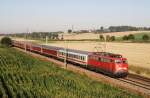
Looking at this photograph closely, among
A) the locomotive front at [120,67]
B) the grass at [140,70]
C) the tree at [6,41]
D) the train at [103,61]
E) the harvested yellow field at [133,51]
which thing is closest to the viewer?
the locomotive front at [120,67]

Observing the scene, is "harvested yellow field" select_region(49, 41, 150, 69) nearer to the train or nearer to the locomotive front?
the train

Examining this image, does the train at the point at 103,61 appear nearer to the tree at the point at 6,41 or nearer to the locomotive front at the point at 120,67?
the locomotive front at the point at 120,67

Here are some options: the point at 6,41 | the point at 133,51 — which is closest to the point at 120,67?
the point at 133,51

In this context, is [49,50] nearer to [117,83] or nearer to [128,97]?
[117,83]

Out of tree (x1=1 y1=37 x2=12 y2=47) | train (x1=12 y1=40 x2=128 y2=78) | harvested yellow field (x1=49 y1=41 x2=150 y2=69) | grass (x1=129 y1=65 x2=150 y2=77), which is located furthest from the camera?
tree (x1=1 y1=37 x2=12 y2=47)

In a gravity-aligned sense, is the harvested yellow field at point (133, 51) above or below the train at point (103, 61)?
below

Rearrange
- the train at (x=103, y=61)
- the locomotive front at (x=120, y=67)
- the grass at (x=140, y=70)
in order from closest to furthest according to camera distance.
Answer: the locomotive front at (x=120, y=67)
the train at (x=103, y=61)
the grass at (x=140, y=70)

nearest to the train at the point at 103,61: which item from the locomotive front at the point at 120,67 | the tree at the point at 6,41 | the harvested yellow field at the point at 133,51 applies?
the locomotive front at the point at 120,67

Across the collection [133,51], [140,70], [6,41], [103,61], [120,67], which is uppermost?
[103,61]

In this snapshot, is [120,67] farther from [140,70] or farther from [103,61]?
[140,70]

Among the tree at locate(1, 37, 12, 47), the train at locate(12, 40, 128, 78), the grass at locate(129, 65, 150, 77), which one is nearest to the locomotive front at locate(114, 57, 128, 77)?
the train at locate(12, 40, 128, 78)

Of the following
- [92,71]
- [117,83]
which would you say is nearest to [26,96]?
[117,83]

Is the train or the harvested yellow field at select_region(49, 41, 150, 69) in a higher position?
the train

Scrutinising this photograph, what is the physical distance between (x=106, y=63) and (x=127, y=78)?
3304 millimetres
